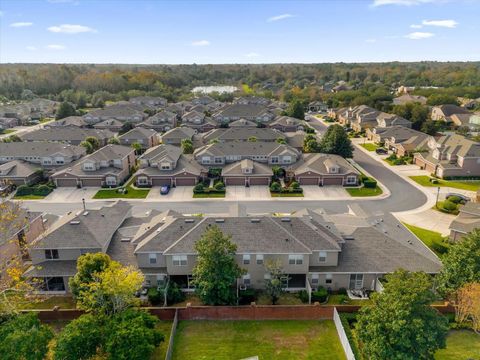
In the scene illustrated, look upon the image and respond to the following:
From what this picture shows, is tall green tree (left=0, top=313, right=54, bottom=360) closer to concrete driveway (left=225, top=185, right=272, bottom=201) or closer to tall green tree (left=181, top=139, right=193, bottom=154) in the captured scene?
concrete driveway (left=225, top=185, right=272, bottom=201)

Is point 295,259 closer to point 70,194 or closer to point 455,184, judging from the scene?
point 70,194

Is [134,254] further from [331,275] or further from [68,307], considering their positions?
[331,275]

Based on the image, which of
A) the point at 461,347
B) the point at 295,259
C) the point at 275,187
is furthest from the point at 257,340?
the point at 275,187

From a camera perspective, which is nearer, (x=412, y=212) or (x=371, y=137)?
(x=412, y=212)

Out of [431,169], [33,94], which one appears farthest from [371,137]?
[33,94]

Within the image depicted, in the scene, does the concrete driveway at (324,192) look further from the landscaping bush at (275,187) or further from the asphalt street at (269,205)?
the landscaping bush at (275,187)

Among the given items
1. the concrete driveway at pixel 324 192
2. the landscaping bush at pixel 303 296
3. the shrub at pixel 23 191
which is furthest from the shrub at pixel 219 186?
the shrub at pixel 23 191
